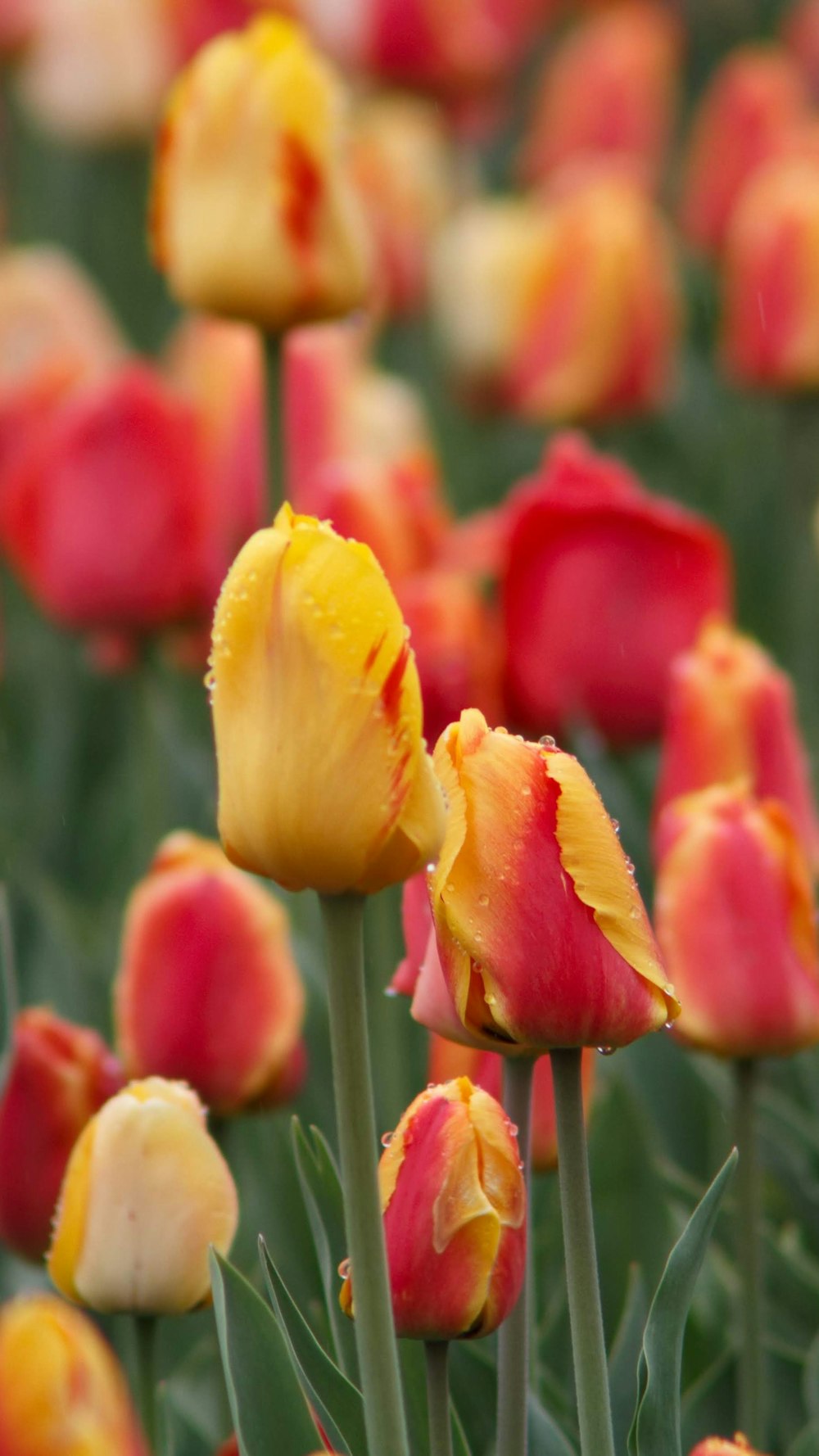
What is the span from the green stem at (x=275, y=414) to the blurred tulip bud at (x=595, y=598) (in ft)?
0.50

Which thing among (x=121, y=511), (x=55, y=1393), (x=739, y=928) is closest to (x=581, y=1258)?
(x=55, y=1393)

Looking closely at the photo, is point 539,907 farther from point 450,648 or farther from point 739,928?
point 450,648

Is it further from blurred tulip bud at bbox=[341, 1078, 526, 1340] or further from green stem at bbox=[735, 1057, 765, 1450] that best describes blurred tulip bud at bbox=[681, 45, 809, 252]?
blurred tulip bud at bbox=[341, 1078, 526, 1340]

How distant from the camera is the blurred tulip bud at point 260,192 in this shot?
1273mm

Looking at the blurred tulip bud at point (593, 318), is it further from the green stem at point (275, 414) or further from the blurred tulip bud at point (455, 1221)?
the blurred tulip bud at point (455, 1221)

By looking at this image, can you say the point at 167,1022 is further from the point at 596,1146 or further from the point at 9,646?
the point at 9,646

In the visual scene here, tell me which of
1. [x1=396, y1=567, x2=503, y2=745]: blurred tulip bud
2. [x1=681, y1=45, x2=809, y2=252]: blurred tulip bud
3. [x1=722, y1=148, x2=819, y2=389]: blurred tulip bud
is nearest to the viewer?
[x1=396, y1=567, x2=503, y2=745]: blurred tulip bud

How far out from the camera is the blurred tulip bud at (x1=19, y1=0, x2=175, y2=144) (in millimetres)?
3021

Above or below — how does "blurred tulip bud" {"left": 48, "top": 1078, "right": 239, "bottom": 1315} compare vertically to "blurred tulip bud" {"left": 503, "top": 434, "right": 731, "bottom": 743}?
below

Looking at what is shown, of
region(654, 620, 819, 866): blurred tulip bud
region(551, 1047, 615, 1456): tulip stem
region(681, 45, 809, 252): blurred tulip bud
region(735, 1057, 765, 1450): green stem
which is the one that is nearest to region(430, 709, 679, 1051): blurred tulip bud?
region(551, 1047, 615, 1456): tulip stem

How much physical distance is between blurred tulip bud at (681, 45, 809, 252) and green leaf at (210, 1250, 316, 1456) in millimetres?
2121

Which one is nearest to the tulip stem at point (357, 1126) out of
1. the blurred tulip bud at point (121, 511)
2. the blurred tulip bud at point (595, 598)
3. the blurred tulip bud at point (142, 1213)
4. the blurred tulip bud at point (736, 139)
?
the blurred tulip bud at point (142, 1213)

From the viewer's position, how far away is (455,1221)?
0.63 m

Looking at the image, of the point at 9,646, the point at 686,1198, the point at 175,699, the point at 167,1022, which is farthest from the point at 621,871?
the point at 9,646
